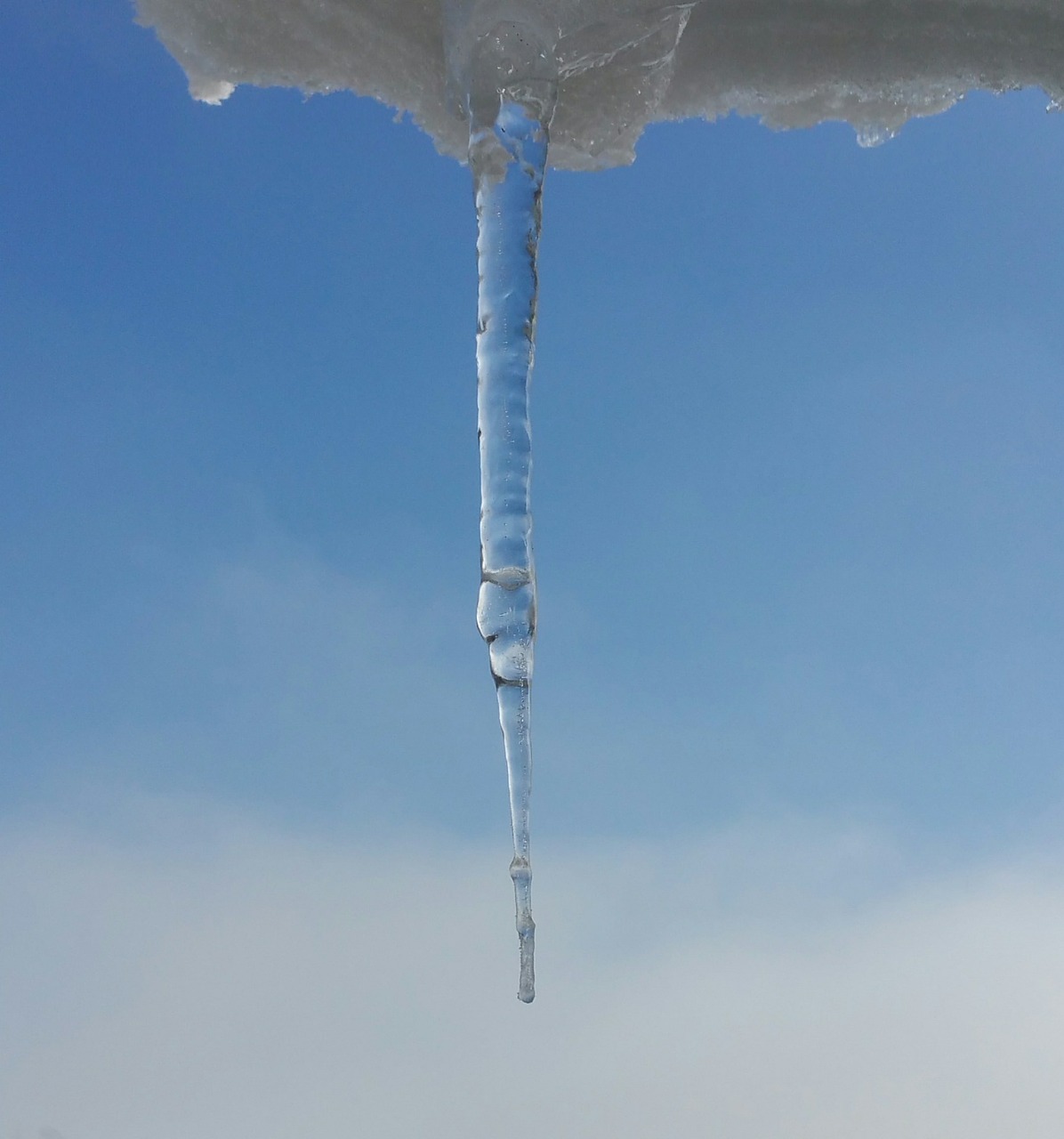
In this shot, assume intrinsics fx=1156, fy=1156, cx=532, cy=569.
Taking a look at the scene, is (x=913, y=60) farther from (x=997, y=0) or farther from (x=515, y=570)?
(x=515, y=570)

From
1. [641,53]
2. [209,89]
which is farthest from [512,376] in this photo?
[209,89]

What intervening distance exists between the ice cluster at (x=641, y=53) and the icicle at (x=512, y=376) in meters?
0.14

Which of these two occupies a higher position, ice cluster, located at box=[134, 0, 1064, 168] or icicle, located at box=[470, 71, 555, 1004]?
ice cluster, located at box=[134, 0, 1064, 168]

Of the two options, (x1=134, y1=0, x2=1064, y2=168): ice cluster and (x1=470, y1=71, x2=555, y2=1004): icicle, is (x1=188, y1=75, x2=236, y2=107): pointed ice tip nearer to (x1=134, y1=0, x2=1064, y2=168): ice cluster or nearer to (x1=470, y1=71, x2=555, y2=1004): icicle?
(x1=134, y1=0, x2=1064, y2=168): ice cluster

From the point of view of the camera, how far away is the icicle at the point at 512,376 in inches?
83.0

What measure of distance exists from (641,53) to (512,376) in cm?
70

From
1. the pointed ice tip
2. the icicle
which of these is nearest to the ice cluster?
the pointed ice tip

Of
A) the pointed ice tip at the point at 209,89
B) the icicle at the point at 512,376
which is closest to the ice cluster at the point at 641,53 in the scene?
the pointed ice tip at the point at 209,89

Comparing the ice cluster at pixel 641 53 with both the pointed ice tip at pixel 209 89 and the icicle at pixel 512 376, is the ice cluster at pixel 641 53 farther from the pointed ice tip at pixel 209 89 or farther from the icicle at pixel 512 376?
the icicle at pixel 512 376

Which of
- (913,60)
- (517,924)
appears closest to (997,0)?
(913,60)

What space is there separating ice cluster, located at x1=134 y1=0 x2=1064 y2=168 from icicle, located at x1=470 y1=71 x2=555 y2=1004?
14 centimetres

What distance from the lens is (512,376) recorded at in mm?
2184

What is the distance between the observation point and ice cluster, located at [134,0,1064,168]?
2.18 meters

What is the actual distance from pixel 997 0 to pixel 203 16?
157 cm
